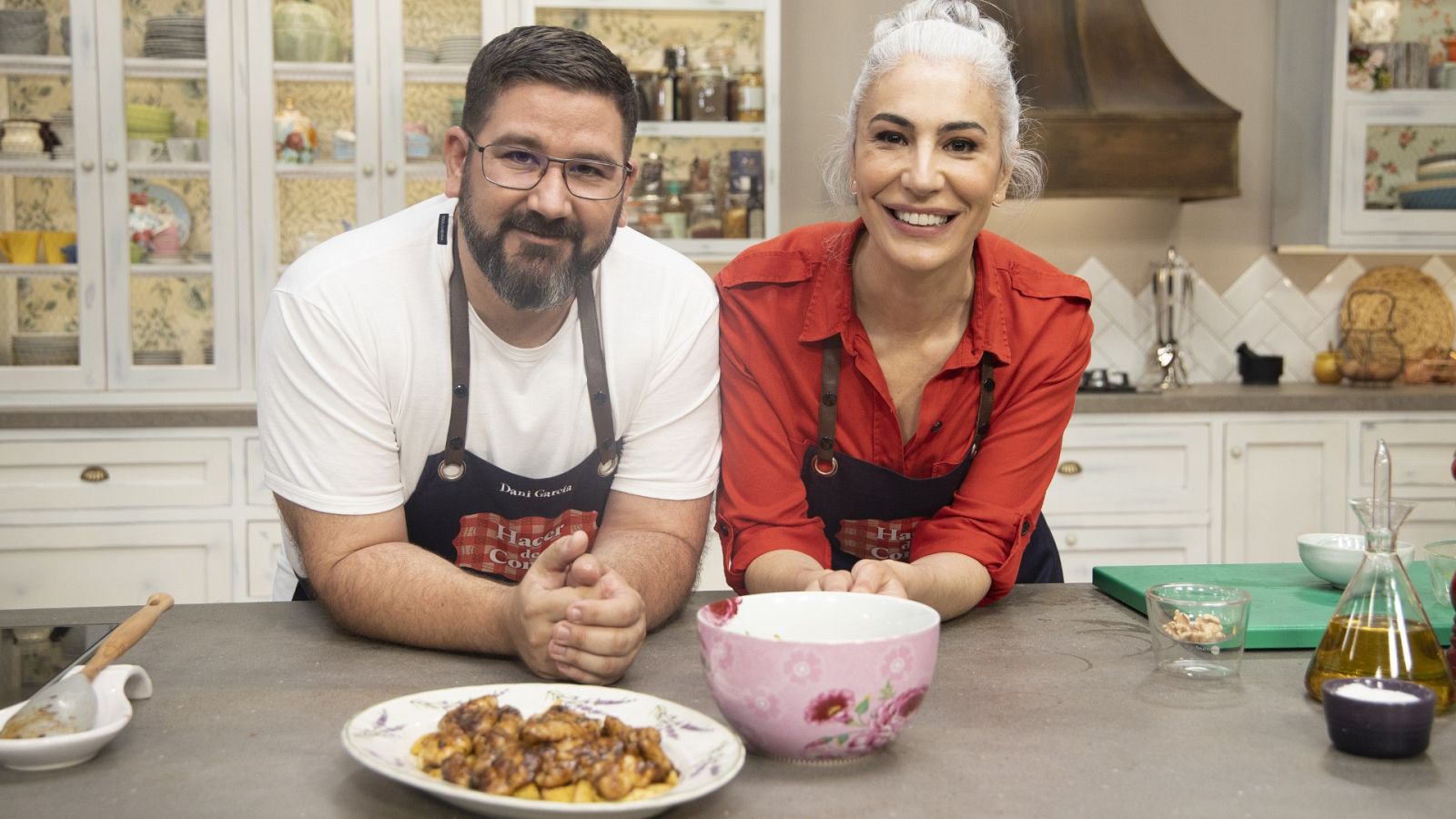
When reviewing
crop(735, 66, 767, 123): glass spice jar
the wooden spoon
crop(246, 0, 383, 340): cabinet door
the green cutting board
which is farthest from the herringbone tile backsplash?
the wooden spoon

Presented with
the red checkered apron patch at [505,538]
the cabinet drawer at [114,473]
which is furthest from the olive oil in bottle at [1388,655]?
the cabinet drawer at [114,473]

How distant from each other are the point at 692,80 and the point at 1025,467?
235cm

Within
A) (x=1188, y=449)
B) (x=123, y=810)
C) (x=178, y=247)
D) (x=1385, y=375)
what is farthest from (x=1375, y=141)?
(x=123, y=810)

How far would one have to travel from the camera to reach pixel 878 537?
1.75 meters

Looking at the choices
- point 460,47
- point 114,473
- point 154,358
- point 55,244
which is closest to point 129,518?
point 114,473

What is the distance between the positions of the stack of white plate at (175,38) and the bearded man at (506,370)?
218 centimetres

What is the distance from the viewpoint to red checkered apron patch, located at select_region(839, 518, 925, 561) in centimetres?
174

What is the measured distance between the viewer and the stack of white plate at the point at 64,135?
348 cm

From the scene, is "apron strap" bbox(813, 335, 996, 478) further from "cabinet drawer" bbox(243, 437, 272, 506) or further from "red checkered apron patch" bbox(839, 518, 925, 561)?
"cabinet drawer" bbox(243, 437, 272, 506)

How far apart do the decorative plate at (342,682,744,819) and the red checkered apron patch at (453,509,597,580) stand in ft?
1.90

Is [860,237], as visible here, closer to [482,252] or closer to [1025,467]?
[1025,467]

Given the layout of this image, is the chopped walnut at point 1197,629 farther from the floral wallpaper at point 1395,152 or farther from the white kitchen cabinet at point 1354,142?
the floral wallpaper at point 1395,152

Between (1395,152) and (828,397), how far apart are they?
300 cm

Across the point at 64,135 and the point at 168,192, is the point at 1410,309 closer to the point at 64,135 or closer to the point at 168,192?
the point at 168,192
